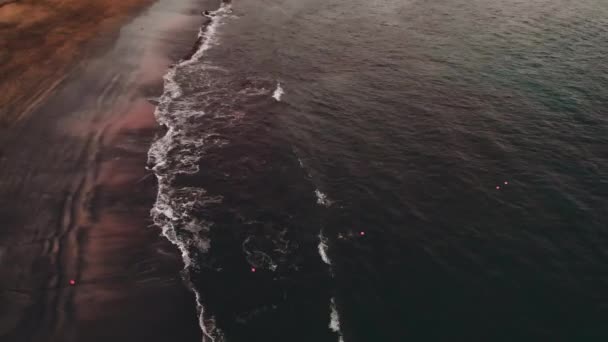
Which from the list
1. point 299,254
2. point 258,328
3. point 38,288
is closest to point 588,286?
point 299,254

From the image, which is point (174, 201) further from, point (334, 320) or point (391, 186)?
point (391, 186)

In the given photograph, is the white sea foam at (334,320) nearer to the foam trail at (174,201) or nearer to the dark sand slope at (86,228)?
the foam trail at (174,201)

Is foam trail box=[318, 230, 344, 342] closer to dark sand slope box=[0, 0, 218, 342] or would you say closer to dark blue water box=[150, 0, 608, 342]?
dark blue water box=[150, 0, 608, 342]

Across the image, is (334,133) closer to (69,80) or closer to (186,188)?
(186,188)

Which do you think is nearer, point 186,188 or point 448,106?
point 186,188

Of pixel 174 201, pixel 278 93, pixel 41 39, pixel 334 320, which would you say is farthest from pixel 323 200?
pixel 41 39
